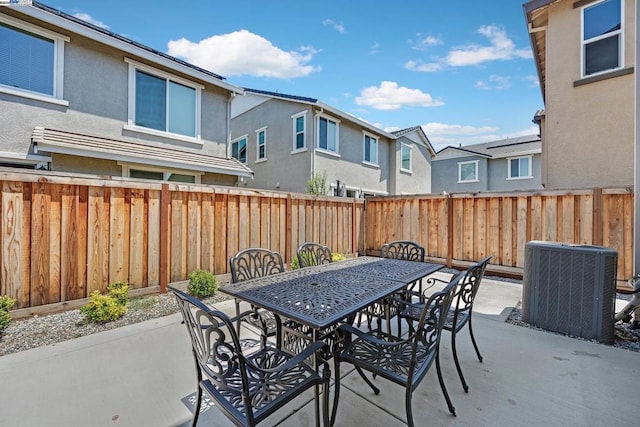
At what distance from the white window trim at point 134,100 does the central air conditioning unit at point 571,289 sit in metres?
8.40

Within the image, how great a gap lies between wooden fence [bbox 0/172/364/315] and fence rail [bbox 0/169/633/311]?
1cm

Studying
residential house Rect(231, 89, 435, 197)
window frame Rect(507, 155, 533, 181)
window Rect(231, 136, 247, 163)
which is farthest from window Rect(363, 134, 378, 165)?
window frame Rect(507, 155, 533, 181)

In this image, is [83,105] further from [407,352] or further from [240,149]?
[407,352]

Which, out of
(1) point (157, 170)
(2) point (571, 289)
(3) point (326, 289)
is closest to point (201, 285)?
(3) point (326, 289)

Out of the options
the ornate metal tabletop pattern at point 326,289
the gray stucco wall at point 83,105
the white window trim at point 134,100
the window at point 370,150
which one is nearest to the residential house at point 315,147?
the window at point 370,150

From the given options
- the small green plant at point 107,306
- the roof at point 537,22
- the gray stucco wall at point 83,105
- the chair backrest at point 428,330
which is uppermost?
the roof at point 537,22

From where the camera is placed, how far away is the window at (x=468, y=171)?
59.2 feet

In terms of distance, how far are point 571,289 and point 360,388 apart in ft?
9.33

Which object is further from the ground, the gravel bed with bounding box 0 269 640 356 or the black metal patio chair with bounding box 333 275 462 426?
the black metal patio chair with bounding box 333 275 462 426

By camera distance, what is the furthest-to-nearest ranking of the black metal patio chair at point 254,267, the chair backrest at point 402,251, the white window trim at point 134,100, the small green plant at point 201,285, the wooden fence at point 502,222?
the white window trim at point 134,100, the wooden fence at point 502,222, the small green plant at point 201,285, the chair backrest at point 402,251, the black metal patio chair at point 254,267

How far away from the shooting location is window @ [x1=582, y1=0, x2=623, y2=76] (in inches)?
227

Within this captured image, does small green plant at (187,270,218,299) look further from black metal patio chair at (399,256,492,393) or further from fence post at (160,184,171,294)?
black metal patio chair at (399,256,492,393)

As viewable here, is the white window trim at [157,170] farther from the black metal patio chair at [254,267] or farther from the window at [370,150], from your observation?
the window at [370,150]

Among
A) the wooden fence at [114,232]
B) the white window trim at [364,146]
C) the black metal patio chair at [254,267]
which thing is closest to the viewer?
the black metal patio chair at [254,267]
